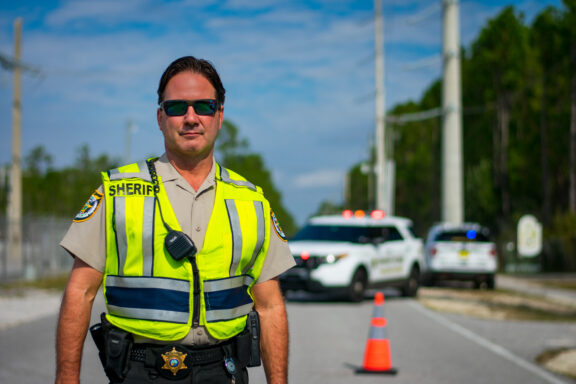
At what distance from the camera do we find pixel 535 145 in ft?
182

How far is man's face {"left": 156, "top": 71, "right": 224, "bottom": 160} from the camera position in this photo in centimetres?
353

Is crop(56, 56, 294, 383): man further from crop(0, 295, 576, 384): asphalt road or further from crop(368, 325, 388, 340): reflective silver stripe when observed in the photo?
crop(368, 325, 388, 340): reflective silver stripe

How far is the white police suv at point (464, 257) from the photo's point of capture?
1008 inches

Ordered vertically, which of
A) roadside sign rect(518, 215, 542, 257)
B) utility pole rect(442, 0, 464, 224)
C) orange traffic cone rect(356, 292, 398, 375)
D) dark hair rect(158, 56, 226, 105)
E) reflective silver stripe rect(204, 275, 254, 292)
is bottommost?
orange traffic cone rect(356, 292, 398, 375)

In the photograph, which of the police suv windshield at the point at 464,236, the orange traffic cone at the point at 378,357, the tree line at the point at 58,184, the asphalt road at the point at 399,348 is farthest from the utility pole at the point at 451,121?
the tree line at the point at 58,184

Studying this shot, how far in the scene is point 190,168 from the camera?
3.57m

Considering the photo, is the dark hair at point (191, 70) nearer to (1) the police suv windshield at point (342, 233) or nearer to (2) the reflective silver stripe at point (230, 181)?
(2) the reflective silver stripe at point (230, 181)

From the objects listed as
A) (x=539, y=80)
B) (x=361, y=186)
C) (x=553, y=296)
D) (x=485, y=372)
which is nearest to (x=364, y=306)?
(x=553, y=296)

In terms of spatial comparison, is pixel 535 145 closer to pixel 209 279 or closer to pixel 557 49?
pixel 557 49

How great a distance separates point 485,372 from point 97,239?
7612 millimetres

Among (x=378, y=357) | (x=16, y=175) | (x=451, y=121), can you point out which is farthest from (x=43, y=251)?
(x=378, y=357)

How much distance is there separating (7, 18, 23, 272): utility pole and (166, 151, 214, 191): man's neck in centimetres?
3035

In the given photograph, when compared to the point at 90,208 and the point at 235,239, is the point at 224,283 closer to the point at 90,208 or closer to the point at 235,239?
the point at 235,239

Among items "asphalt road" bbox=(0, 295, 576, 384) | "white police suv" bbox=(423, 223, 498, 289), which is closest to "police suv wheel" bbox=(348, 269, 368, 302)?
"asphalt road" bbox=(0, 295, 576, 384)
